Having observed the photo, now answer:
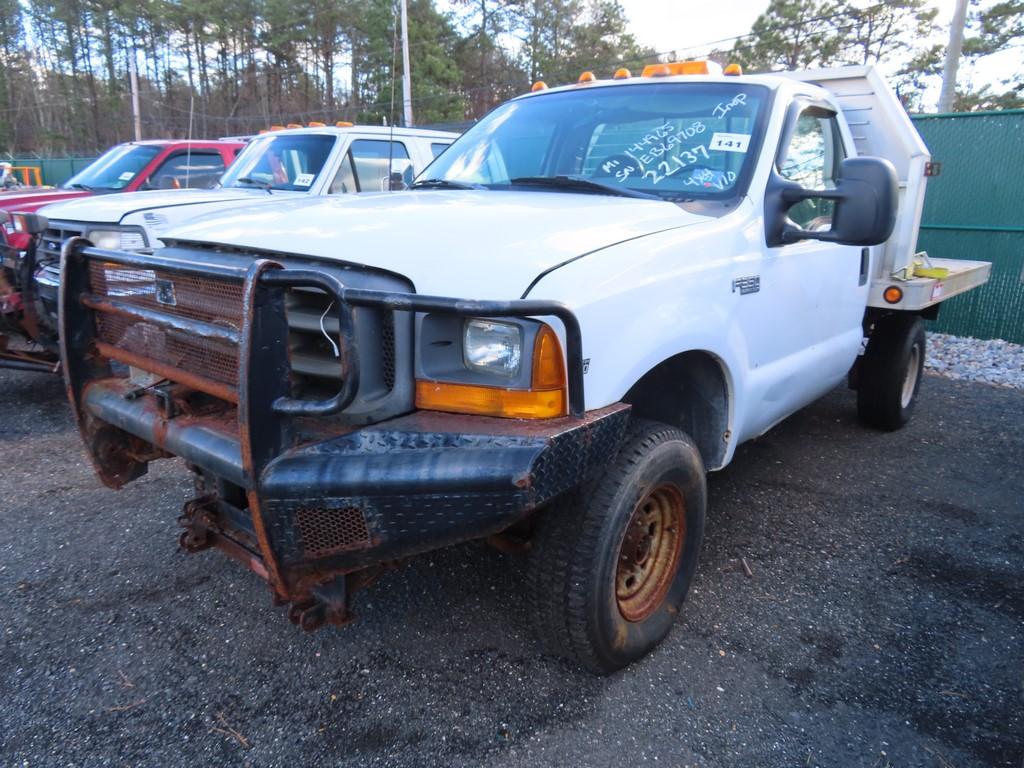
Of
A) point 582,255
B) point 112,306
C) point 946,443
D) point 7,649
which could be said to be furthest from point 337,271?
point 946,443

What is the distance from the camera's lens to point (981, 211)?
28.2 feet

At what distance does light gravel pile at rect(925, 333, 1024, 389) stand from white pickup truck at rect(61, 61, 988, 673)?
4658mm

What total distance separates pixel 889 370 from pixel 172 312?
453 centimetres

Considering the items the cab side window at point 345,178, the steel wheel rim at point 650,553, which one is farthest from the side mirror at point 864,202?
the cab side window at point 345,178

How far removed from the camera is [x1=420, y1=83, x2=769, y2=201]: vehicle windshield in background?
122 inches

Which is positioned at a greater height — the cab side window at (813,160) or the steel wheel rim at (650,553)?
the cab side window at (813,160)

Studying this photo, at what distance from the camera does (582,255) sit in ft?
7.27

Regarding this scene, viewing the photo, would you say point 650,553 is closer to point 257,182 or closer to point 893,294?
point 893,294

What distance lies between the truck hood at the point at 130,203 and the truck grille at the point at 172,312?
8.10 feet

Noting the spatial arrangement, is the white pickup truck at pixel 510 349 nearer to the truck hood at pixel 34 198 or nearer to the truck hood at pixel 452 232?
the truck hood at pixel 452 232

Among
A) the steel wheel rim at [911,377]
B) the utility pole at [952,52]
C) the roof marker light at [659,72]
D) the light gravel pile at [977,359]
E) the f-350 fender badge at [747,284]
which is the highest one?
the utility pole at [952,52]

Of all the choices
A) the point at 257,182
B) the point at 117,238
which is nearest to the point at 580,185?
the point at 117,238

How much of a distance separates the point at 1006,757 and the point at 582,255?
2.01 m

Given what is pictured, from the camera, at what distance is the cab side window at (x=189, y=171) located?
7.59 meters
